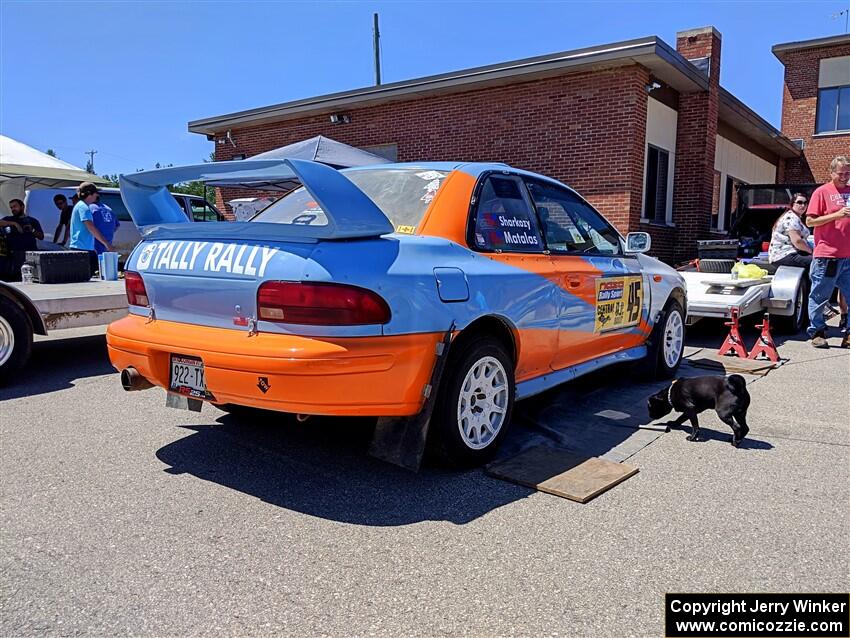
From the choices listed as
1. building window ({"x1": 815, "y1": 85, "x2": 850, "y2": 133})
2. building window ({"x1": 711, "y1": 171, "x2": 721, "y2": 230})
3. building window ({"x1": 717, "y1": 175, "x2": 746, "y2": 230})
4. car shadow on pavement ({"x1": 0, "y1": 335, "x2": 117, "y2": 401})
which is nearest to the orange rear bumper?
car shadow on pavement ({"x1": 0, "y1": 335, "x2": 117, "y2": 401})

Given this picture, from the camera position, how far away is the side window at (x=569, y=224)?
4.34m

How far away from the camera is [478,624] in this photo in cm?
226

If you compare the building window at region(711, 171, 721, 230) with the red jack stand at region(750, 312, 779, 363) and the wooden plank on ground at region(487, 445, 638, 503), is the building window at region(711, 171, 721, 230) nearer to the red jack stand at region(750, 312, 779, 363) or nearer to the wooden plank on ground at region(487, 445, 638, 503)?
the red jack stand at region(750, 312, 779, 363)

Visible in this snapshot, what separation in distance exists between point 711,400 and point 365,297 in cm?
249

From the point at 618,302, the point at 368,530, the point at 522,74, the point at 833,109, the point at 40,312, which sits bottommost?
the point at 368,530

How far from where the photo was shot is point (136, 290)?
3582mm

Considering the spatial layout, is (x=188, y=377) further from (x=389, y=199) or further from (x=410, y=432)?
(x=389, y=199)

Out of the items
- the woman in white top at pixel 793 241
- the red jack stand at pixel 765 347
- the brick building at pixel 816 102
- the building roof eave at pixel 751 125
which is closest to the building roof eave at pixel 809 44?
the brick building at pixel 816 102

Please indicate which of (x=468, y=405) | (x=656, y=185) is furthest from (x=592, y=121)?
(x=468, y=405)

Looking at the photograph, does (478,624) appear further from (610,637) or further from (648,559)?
(648,559)

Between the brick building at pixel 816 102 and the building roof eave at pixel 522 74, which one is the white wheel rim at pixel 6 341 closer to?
the building roof eave at pixel 522 74

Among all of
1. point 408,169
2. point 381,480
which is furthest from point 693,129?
point 381,480

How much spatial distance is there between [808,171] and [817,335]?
62.0ft

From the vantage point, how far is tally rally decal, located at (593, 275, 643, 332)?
4719 mm
